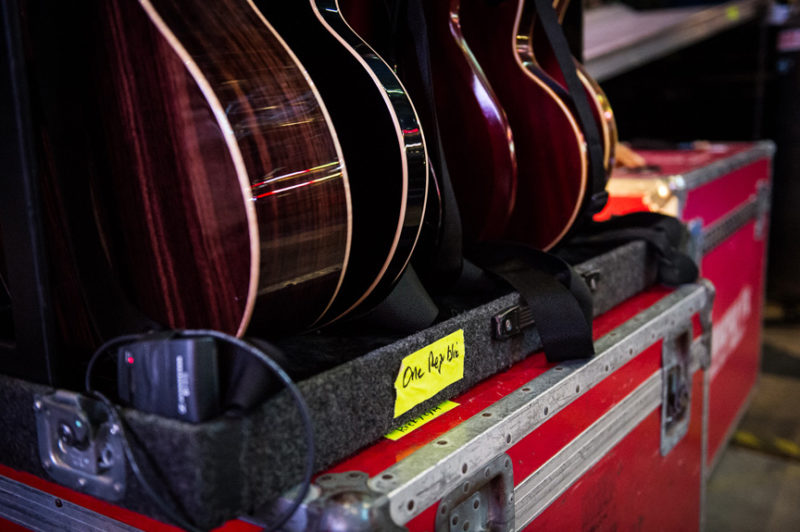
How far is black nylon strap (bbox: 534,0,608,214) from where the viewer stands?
86cm

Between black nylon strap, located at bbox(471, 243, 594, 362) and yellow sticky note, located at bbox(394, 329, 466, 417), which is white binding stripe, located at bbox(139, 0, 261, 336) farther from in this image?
black nylon strap, located at bbox(471, 243, 594, 362)

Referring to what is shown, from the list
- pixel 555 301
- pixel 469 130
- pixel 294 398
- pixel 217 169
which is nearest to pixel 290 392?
pixel 294 398

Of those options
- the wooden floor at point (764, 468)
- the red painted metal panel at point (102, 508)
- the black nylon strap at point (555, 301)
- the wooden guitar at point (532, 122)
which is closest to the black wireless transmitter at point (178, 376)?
the red painted metal panel at point (102, 508)

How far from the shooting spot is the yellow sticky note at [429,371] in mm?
592

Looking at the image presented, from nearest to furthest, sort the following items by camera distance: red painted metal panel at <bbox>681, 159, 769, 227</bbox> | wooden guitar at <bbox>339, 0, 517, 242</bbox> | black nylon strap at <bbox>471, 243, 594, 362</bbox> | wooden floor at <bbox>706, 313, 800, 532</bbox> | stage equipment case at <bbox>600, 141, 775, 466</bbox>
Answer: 1. black nylon strap at <bbox>471, 243, 594, 362</bbox>
2. wooden guitar at <bbox>339, 0, 517, 242</bbox>
3. stage equipment case at <bbox>600, 141, 775, 466</bbox>
4. red painted metal panel at <bbox>681, 159, 769, 227</bbox>
5. wooden floor at <bbox>706, 313, 800, 532</bbox>

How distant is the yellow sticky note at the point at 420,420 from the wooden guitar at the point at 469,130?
27 cm

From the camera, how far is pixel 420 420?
2.07 ft

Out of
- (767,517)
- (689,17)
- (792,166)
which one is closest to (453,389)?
(767,517)

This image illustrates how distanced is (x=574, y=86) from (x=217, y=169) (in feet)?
1.72

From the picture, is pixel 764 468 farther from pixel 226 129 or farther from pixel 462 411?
pixel 226 129

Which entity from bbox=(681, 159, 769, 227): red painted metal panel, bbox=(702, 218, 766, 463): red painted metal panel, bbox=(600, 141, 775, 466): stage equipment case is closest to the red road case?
bbox=(600, 141, 775, 466): stage equipment case

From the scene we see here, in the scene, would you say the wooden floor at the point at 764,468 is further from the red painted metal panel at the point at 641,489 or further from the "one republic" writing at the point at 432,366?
the "one republic" writing at the point at 432,366

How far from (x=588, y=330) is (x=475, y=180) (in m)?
0.24

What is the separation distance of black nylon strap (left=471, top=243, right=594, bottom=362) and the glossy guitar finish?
0.24 m
